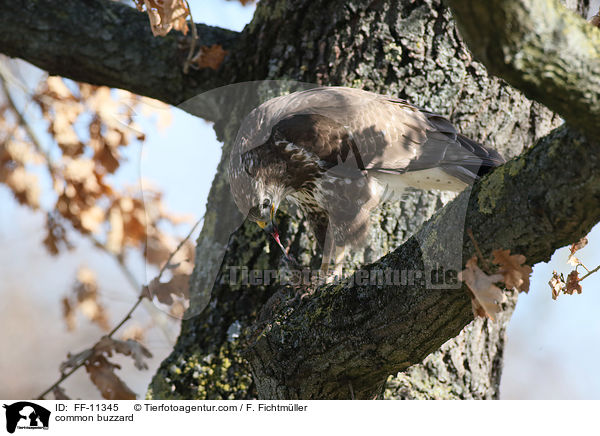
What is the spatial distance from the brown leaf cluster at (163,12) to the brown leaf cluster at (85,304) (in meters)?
4.53

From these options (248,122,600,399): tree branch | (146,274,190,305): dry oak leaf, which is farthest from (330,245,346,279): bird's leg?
(146,274,190,305): dry oak leaf

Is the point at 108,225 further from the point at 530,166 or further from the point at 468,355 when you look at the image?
the point at 530,166

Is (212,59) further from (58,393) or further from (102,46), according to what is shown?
(58,393)

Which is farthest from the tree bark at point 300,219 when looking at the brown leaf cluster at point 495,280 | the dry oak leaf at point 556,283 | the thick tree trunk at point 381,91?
the dry oak leaf at point 556,283

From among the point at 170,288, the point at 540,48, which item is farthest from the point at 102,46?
the point at 540,48

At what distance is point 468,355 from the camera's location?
3.62 meters

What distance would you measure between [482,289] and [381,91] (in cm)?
197

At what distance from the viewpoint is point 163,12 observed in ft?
10.3

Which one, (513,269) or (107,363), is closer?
(513,269)

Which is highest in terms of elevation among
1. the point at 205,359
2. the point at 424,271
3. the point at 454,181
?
the point at 454,181

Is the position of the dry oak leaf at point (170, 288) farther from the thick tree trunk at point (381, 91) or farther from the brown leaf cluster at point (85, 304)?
the brown leaf cluster at point (85, 304)

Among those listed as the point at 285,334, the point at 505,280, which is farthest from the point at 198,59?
the point at 505,280

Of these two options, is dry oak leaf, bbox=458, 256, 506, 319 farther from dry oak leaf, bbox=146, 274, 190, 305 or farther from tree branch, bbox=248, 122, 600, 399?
dry oak leaf, bbox=146, 274, 190, 305
